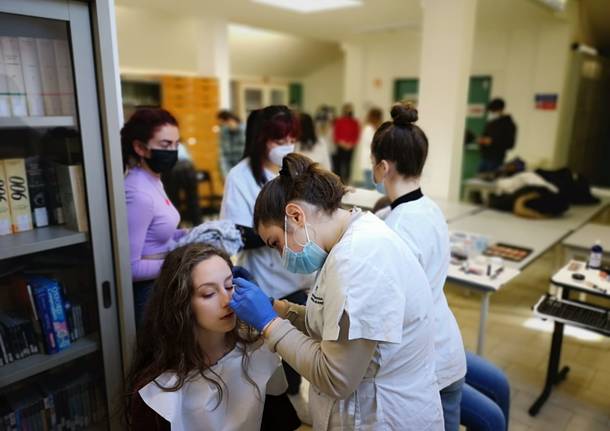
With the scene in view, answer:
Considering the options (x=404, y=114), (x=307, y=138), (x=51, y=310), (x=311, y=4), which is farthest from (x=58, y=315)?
(x=311, y=4)

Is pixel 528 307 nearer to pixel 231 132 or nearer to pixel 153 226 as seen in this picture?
pixel 153 226

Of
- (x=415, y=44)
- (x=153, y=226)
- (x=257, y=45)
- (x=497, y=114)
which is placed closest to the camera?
(x=153, y=226)

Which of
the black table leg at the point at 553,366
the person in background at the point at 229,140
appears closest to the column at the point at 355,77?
the person in background at the point at 229,140

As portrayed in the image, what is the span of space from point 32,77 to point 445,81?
339cm

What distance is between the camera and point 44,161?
52.8 inches

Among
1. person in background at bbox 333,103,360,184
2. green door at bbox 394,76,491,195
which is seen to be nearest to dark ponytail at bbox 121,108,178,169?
person in background at bbox 333,103,360,184

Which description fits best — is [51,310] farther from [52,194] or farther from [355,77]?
[355,77]

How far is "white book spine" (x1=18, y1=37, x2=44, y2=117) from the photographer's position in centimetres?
123

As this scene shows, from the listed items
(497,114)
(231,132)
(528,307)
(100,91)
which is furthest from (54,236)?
(497,114)

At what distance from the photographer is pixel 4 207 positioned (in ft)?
4.13

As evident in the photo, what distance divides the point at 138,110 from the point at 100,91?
1.30 ft

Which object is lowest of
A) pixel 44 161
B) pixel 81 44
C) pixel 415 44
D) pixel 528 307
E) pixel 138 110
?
pixel 528 307

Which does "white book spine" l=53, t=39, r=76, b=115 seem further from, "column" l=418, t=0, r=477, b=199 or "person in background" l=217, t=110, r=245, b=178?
"person in background" l=217, t=110, r=245, b=178

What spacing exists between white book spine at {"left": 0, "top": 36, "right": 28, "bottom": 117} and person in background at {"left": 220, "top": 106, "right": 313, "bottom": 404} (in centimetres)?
78
